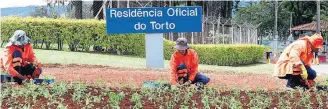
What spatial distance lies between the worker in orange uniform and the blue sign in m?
5.21

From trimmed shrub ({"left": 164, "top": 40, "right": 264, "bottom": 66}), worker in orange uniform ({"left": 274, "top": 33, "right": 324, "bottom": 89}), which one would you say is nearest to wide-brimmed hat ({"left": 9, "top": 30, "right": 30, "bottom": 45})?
worker in orange uniform ({"left": 274, "top": 33, "right": 324, "bottom": 89})

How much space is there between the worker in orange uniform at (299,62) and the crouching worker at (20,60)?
12.1ft

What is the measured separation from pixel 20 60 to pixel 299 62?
4.03 metres

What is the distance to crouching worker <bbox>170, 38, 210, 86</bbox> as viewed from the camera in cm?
885

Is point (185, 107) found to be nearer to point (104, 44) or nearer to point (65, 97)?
point (65, 97)

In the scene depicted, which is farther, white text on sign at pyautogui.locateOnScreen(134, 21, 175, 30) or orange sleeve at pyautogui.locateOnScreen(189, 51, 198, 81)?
white text on sign at pyautogui.locateOnScreen(134, 21, 175, 30)

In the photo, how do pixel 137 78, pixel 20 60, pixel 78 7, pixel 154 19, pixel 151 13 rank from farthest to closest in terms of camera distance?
pixel 78 7 → pixel 154 19 → pixel 151 13 → pixel 137 78 → pixel 20 60

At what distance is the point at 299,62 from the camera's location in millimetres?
8766

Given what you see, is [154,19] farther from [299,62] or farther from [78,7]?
[78,7]

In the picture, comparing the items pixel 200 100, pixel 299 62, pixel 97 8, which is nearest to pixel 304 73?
pixel 299 62

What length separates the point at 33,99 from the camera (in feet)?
19.5

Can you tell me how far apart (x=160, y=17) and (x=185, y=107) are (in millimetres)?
8850

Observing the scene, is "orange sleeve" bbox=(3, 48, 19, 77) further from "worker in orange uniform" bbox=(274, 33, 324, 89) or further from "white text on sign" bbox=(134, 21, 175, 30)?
"white text on sign" bbox=(134, 21, 175, 30)

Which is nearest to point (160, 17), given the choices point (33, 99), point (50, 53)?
point (50, 53)
